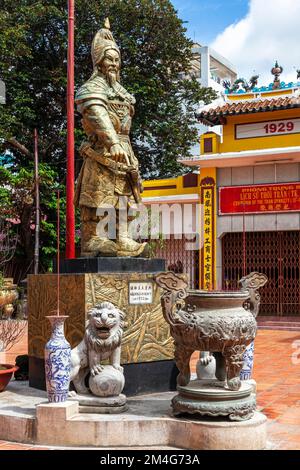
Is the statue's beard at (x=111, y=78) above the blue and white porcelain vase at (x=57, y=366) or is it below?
above

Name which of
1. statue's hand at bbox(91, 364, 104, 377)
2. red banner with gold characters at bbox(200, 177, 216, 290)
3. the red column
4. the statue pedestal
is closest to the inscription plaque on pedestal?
the statue pedestal

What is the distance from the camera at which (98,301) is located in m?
5.47

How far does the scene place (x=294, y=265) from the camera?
14398 mm

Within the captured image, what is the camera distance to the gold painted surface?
5477mm

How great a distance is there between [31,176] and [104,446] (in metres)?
12.7

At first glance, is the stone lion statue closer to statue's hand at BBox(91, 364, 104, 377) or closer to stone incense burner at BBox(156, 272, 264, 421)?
statue's hand at BBox(91, 364, 104, 377)

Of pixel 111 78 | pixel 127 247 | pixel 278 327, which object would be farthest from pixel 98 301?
pixel 278 327

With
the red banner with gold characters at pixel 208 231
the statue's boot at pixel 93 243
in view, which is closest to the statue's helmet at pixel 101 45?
the statue's boot at pixel 93 243

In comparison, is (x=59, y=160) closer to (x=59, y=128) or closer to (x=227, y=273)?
(x=59, y=128)

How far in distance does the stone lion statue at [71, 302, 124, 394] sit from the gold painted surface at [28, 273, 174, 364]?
278 mm

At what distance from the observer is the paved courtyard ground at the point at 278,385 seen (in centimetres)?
485

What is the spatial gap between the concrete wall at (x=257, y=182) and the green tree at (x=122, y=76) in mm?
5259

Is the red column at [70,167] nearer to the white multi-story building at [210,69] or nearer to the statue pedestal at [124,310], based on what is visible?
the statue pedestal at [124,310]

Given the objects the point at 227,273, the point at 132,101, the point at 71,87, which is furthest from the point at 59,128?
the point at 132,101
